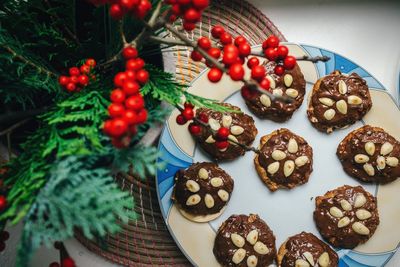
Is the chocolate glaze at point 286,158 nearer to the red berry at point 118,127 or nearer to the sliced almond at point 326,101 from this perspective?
the sliced almond at point 326,101

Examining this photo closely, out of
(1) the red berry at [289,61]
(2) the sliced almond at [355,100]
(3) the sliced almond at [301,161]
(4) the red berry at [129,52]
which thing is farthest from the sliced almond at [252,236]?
(4) the red berry at [129,52]

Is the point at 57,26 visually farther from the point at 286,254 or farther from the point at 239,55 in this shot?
the point at 286,254

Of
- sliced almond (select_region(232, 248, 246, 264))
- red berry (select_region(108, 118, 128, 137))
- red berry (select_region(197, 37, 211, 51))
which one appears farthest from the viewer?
sliced almond (select_region(232, 248, 246, 264))

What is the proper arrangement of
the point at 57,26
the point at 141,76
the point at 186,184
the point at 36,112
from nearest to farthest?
1. the point at 141,76
2. the point at 36,112
3. the point at 57,26
4. the point at 186,184

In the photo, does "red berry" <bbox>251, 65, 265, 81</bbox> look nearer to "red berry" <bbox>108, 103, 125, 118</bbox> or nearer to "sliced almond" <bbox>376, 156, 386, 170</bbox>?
"red berry" <bbox>108, 103, 125, 118</bbox>

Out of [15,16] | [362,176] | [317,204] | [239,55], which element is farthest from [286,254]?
[15,16]

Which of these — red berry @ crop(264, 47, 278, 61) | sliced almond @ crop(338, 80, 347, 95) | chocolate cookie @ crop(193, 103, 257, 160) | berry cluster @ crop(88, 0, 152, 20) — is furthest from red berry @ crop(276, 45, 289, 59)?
sliced almond @ crop(338, 80, 347, 95)
